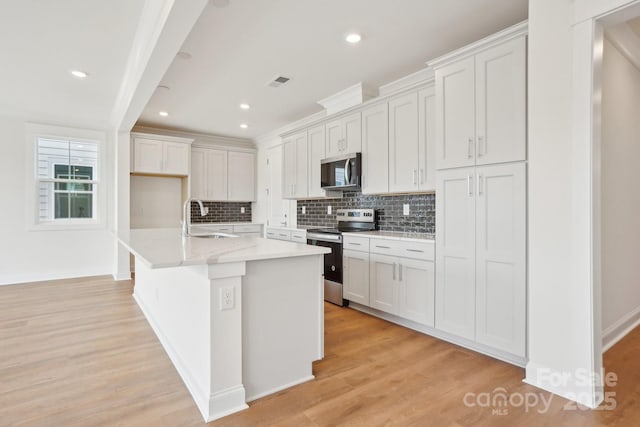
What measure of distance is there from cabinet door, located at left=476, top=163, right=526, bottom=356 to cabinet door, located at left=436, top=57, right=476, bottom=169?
0.79ft

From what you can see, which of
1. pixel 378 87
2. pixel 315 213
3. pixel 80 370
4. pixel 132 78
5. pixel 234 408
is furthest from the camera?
pixel 315 213

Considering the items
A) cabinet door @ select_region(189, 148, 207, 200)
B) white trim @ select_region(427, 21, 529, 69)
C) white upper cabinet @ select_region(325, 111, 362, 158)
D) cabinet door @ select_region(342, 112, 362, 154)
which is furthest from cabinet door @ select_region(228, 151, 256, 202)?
white trim @ select_region(427, 21, 529, 69)

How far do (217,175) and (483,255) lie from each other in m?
5.05

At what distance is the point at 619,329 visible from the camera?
2891 mm

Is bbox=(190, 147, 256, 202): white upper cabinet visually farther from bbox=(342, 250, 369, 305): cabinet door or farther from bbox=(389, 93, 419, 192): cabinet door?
bbox=(389, 93, 419, 192): cabinet door

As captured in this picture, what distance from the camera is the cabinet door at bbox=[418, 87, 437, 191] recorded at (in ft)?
10.4

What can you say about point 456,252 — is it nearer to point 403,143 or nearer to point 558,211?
point 558,211

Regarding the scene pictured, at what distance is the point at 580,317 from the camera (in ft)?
A: 6.30

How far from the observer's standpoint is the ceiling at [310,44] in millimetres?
2414

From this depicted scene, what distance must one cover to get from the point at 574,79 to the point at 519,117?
45 cm

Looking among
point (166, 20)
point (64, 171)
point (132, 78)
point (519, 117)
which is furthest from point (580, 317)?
point (64, 171)

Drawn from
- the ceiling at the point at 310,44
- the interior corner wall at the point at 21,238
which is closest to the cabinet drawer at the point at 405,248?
the ceiling at the point at 310,44

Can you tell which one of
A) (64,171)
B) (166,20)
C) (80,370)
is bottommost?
(80,370)

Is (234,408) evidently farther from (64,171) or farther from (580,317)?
(64,171)
